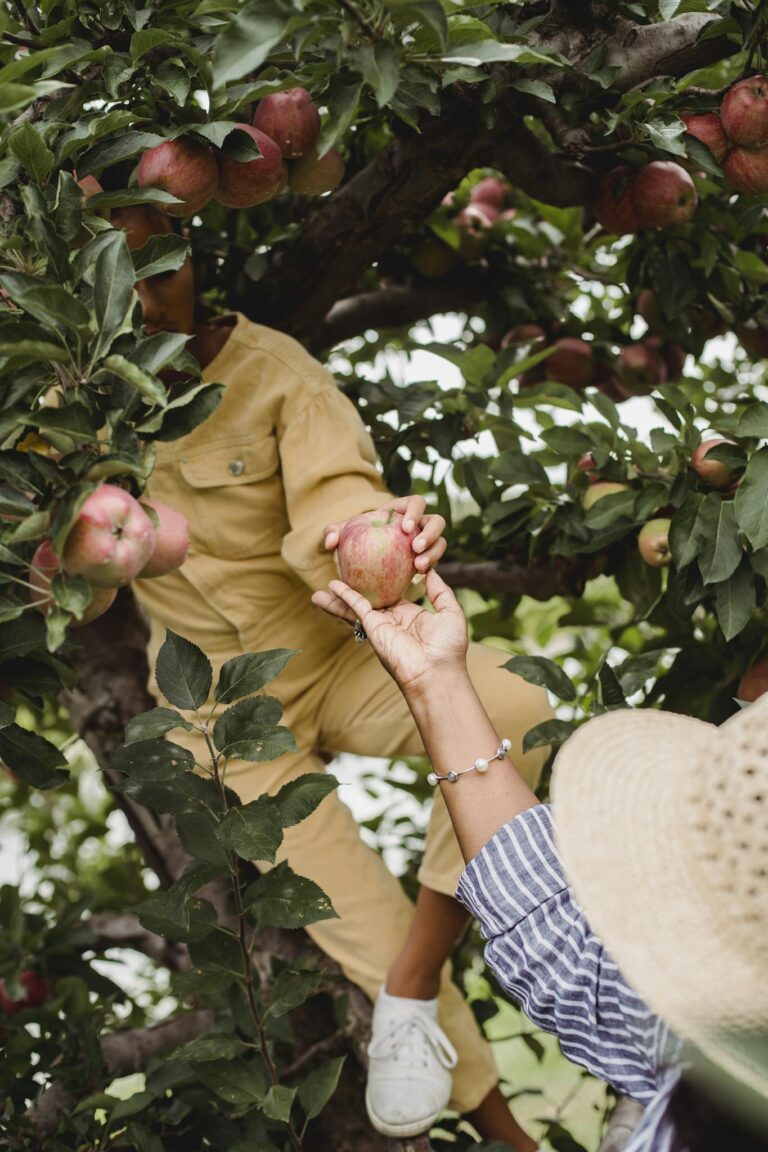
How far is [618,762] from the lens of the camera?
941 millimetres

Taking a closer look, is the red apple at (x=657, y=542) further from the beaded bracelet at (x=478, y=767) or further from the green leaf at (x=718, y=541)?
the beaded bracelet at (x=478, y=767)

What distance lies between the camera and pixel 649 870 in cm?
83

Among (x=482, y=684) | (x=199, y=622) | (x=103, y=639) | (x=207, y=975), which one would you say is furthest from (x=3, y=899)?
(x=482, y=684)

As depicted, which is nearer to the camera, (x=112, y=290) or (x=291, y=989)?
(x=112, y=290)

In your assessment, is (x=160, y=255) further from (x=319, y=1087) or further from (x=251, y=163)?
(x=319, y=1087)

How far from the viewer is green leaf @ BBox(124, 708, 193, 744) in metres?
1.10

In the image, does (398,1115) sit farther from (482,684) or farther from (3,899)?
(3,899)

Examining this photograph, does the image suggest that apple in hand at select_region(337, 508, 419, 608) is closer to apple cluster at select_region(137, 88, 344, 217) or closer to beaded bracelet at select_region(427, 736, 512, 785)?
beaded bracelet at select_region(427, 736, 512, 785)

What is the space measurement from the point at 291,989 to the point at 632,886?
568 millimetres

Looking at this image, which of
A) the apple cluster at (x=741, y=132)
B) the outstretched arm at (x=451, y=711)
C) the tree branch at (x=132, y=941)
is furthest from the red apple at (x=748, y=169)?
the tree branch at (x=132, y=941)

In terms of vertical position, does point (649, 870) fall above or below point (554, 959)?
above

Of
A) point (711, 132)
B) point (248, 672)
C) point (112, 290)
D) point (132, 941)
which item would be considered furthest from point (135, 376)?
point (132, 941)

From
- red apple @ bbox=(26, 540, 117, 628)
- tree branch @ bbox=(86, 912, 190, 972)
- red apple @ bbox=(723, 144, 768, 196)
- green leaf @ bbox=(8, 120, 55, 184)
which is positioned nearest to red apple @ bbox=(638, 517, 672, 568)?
red apple @ bbox=(723, 144, 768, 196)

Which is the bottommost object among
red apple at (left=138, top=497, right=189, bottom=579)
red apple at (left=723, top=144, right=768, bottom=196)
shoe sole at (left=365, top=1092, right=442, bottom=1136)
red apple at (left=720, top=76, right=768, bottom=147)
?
shoe sole at (left=365, top=1092, right=442, bottom=1136)
